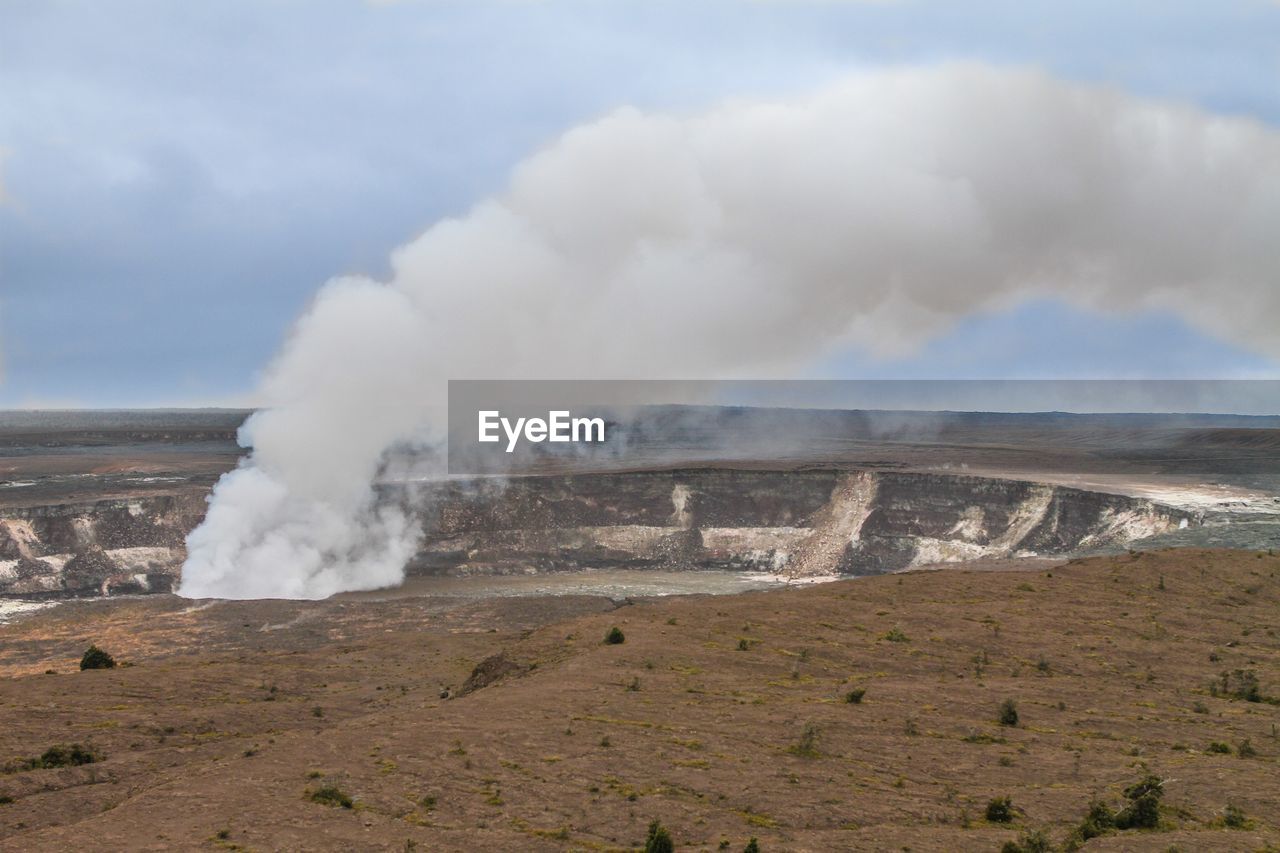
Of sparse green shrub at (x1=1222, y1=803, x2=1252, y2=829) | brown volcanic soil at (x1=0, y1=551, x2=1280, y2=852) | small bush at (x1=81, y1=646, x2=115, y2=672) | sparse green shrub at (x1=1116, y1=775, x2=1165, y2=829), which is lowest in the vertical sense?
small bush at (x1=81, y1=646, x2=115, y2=672)

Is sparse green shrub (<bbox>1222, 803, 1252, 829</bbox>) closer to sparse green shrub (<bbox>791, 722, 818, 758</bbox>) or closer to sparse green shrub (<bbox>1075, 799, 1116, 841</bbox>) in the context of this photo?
sparse green shrub (<bbox>1075, 799, 1116, 841</bbox>)

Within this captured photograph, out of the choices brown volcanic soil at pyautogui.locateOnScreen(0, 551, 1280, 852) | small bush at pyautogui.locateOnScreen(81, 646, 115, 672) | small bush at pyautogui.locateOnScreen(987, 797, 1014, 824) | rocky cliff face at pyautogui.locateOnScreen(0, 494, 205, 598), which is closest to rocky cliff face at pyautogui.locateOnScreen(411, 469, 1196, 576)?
rocky cliff face at pyautogui.locateOnScreen(0, 494, 205, 598)

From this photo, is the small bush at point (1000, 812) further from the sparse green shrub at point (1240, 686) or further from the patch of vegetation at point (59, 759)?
the patch of vegetation at point (59, 759)

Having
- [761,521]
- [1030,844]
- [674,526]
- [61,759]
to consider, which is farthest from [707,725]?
A: [761,521]

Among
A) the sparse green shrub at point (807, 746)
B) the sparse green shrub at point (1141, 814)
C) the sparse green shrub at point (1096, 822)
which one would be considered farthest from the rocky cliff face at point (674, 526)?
the sparse green shrub at point (1096, 822)

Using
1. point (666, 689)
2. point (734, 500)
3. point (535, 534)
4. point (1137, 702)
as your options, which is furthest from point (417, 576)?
point (1137, 702)

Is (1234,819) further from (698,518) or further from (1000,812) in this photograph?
(698,518)

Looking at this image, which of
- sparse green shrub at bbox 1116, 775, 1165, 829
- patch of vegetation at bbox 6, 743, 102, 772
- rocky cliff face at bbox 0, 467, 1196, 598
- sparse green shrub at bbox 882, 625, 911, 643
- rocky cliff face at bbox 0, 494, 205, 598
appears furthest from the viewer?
rocky cliff face at bbox 0, 467, 1196, 598
